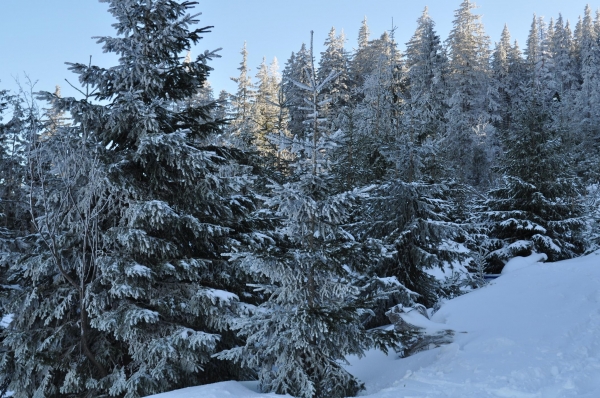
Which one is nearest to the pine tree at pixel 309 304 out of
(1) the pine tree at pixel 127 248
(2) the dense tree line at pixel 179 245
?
(2) the dense tree line at pixel 179 245

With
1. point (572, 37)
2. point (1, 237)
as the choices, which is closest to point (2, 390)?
point (1, 237)

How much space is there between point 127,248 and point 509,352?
6.89 meters

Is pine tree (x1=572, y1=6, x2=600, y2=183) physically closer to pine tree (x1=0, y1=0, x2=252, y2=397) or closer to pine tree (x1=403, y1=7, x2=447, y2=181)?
pine tree (x1=403, y1=7, x2=447, y2=181)

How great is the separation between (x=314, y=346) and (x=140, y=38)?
7.23 meters

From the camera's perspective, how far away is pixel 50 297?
7262mm

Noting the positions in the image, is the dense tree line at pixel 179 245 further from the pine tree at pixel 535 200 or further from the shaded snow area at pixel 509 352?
the pine tree at pixel 535 200

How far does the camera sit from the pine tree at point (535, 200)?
15305mm

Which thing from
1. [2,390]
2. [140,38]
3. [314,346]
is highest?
[140,38]

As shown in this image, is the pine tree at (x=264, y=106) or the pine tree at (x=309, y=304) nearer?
the pine tree at (x=309, y=304)

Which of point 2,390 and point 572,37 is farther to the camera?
point 572,37

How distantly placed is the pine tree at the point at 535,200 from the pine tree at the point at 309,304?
1190cm

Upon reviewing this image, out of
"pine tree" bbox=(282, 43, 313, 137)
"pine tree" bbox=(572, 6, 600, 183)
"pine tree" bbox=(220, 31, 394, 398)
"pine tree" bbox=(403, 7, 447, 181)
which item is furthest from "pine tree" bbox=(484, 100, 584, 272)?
"pine tree" bbox=(282, 43, 313, 137)

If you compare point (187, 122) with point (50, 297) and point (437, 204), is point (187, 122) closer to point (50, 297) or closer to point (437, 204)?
point (50, 297)

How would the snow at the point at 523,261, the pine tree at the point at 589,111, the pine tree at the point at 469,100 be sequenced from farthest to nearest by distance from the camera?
the pine tree at the point at 589,111 → the pine tree at the point at 469,100 → the snow at the point at 523,261
